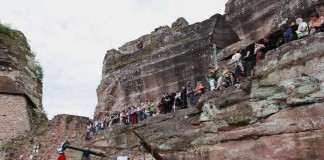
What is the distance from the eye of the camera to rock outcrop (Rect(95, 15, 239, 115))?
55.3ft

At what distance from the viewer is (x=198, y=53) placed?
16703 millimetres

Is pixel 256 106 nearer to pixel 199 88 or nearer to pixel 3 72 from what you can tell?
pixel 199 88

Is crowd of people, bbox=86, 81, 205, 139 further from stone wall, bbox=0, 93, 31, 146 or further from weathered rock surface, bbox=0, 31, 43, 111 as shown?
weathered rock surface, bbox=0, 31, 43, 111

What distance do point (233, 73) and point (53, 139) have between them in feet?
52.6

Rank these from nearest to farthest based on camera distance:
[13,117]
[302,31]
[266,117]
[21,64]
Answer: [266,117], [302,31], [13,117], [21,64]

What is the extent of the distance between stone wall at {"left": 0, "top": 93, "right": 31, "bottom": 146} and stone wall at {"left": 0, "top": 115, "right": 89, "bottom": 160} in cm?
94

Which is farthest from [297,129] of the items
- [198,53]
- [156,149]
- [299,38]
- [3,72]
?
[3,72]

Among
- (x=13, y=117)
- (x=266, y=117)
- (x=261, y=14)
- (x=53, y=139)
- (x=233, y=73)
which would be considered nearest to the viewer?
(x=266, y=117)

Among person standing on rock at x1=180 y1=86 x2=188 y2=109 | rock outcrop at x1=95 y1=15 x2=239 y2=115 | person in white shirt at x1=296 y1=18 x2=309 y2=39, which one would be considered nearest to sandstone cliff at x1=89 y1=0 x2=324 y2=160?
person in white shirt at x1=296 y1=18 x2=309 y2=39

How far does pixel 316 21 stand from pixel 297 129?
339 centimetres

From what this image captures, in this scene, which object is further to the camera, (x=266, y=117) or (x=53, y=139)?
(x=53, y=139)

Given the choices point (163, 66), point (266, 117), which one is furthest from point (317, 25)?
point (163, 66)

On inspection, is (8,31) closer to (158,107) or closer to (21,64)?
(21,64)

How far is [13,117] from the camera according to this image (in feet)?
85.9
